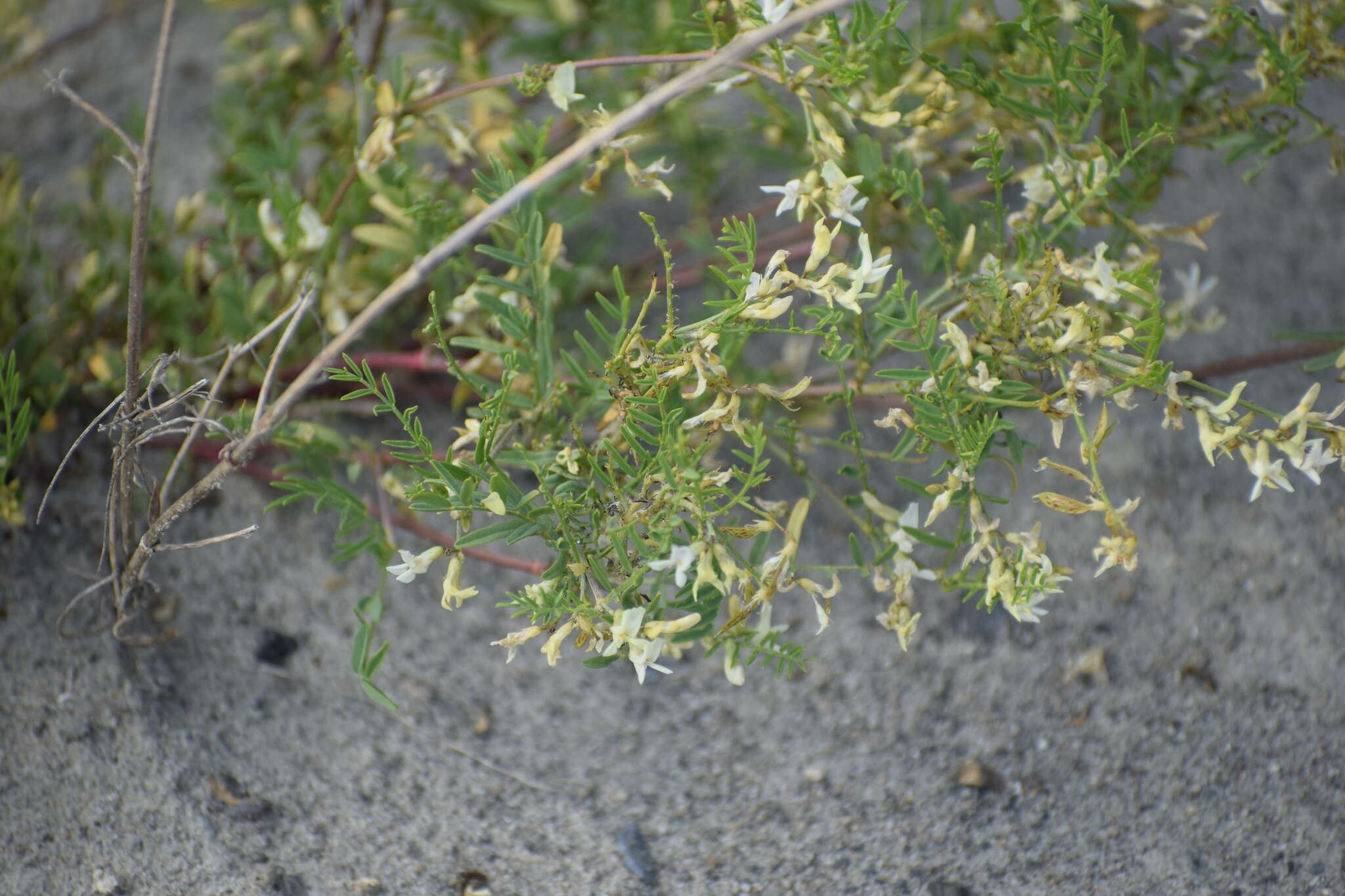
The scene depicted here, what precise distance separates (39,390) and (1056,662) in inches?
62.0

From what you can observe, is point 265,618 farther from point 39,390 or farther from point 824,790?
point 824,790

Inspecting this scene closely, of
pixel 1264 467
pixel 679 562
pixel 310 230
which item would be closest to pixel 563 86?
pixel 310 230

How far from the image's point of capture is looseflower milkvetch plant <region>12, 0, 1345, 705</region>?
1.02 meters

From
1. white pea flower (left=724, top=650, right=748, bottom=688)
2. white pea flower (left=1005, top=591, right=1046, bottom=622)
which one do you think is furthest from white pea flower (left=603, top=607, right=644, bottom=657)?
white pea flower (left=1005, top=591, right=1046, bottom=622)

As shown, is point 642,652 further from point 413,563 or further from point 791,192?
point 791,192

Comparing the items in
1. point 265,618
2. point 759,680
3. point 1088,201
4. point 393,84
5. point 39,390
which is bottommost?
point 759,680

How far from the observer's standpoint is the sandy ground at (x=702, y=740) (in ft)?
4.32

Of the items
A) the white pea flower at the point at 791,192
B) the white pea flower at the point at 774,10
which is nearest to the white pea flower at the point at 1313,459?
the white pea flower at the point at 791,192

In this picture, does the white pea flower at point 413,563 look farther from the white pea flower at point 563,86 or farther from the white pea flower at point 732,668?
the white pea flower at point 563,86

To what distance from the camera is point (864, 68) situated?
3.56 feet

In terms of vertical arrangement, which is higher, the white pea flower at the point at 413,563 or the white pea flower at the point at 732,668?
the white pea flower at the point at 413,563

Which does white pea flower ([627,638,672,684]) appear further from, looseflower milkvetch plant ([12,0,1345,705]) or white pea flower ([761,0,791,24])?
white pea flower ([761,0,791,24])

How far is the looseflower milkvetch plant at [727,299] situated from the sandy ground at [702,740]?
0.09m

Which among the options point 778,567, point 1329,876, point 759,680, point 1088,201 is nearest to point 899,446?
point 778,567
